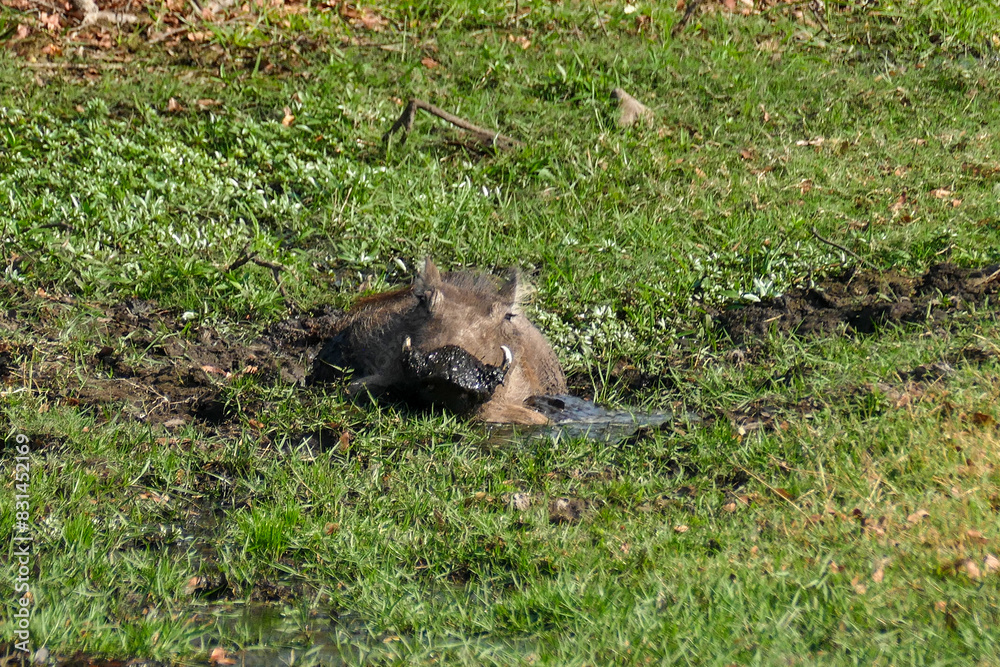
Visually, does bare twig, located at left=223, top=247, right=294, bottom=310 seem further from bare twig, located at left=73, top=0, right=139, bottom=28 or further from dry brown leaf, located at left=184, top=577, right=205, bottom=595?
bare twig, located at left=73, top=0, right=139, bottom=28

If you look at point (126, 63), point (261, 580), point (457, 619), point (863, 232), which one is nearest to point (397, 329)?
point (261, 580)

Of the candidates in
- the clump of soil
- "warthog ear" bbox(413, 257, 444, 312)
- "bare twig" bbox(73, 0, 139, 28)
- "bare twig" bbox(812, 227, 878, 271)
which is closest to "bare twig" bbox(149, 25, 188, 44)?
"bare twig" bbox(73, 0, 139, 28)

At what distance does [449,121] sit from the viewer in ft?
27.6

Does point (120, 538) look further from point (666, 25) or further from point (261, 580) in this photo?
point (666, 25)

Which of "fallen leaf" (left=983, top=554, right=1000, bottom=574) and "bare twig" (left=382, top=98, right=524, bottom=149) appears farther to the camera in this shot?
"bare twig" (left=382, top=98, right=524, bottom=149)

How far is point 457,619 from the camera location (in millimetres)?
3668

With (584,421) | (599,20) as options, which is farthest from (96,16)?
(584,421)

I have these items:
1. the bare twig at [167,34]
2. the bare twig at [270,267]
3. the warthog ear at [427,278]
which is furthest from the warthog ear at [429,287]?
the bare twig at [167,34]

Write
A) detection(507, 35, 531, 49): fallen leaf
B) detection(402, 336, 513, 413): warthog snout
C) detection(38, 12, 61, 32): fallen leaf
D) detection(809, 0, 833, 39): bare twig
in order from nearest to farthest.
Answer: detection(402, 336, 513, 413): warthog snout
detection(38, 12, 61, 32): fallen leaf
detection(507, 35, 531, 49): fallen leaf
detection(809, 0, 833, 39): bare twig

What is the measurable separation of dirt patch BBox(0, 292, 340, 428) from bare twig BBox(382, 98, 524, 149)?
2.28 m

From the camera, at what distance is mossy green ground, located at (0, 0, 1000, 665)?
12.0ft

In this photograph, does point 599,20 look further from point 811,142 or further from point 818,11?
point 811,142

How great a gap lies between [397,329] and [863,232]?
370cm

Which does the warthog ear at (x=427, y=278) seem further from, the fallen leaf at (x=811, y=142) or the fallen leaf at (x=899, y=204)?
the fallen leaf at (x=811, y=142)
